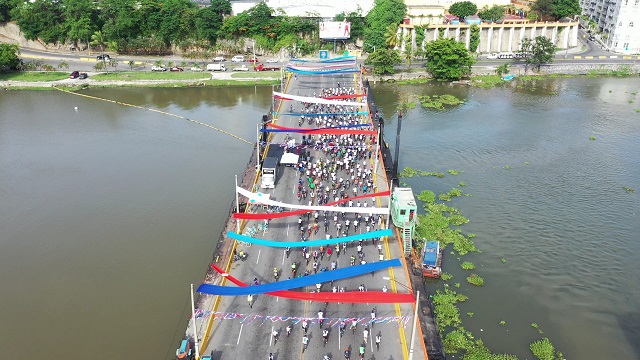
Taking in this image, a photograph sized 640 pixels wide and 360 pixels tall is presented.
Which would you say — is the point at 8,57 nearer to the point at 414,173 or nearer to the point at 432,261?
the point at 414,173

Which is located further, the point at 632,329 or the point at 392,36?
the point at 392,36

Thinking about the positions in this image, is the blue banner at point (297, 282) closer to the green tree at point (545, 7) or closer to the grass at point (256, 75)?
the grass at point (256, 75)

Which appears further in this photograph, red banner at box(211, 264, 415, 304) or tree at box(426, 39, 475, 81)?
tree at box(426, 39, 475, 81)

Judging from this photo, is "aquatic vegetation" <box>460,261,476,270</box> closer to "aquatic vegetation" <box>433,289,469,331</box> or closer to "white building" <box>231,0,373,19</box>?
"aquatic vegetation" <box>433,289,469,331</box>

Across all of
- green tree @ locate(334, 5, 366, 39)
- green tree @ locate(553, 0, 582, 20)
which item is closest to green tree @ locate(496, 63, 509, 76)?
green tree @ locate(553, 0, 582, 20)

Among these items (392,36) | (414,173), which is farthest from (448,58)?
Result: (414,173)
